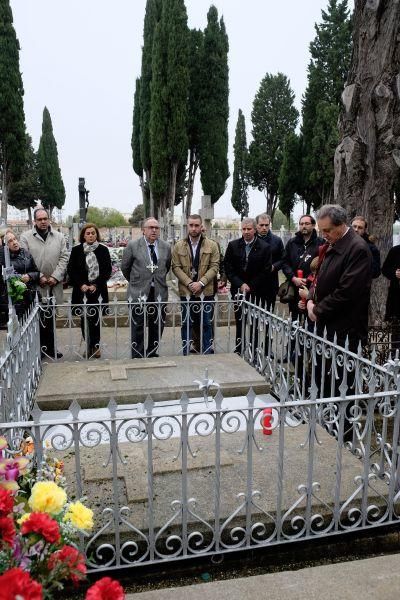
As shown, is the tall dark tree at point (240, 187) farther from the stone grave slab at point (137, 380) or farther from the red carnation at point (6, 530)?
the red carnation at point (6, 530)

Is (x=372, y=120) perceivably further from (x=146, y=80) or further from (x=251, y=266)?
(x=146, y=80)

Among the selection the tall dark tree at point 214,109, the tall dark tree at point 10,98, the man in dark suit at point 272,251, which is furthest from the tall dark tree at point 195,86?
the man in dark suit at point 272,251

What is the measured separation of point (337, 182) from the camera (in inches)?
268

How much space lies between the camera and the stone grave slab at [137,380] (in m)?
4.38

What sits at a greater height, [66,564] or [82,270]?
[82,270]

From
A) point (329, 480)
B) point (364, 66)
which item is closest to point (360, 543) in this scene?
point (329, 480)

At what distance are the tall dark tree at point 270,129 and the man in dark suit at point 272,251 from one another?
1323 inches

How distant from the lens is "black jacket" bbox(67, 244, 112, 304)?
5980mm

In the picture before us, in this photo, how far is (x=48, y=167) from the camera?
46844 mm

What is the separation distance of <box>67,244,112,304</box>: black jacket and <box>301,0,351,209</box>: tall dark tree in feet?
86.4

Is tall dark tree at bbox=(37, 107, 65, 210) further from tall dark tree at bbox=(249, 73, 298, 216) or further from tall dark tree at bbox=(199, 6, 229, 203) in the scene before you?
tall dark tree at bbox=(199, 6, 229, 203)

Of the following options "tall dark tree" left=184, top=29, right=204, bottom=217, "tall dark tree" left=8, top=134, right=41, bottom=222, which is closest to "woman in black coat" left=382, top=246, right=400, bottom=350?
"tall dark tree" left=184, top=29, right=204, bottom=217

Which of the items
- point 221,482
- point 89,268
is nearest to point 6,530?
point 221,482

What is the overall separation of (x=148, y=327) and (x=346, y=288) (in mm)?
2838
